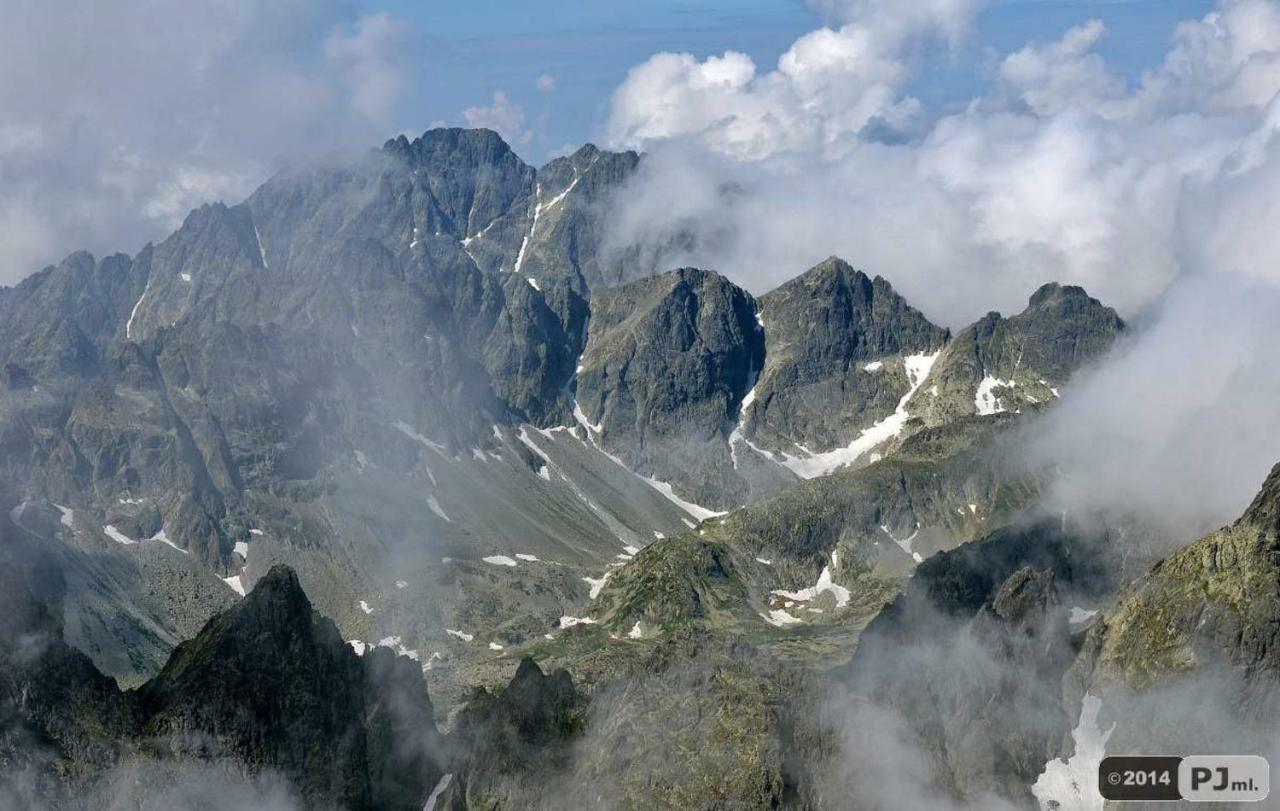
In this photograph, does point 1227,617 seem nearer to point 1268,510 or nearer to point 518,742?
point 1268,510

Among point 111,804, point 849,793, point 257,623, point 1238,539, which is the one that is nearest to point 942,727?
point 849,793

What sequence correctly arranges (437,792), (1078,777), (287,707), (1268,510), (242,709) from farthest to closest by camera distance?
(1078,777)
(1268,510)
(437,792)
(287,707)
(242,709)

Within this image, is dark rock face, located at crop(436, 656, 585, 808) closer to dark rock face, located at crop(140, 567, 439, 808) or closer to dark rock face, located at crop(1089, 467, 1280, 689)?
dark rock face, located at crop(140, 567, 439, 808)

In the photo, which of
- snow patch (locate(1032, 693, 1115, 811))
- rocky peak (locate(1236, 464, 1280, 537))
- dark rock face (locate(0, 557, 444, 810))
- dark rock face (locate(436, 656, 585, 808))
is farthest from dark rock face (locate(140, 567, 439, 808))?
rocky peak (locate(1236, 464, 1280, 537))

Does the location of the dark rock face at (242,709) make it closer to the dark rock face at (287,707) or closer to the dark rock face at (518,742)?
the dark rock face at (287,707)

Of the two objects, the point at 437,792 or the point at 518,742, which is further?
the point at 437,792

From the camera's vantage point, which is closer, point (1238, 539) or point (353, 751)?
point (353, 751)

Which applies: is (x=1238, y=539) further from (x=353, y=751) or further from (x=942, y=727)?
(x=353, y=751)

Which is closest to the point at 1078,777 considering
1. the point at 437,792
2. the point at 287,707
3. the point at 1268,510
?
the point at 1268,510

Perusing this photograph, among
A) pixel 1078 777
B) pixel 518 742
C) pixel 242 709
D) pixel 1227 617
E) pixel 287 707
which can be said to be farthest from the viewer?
pixel 1078 777

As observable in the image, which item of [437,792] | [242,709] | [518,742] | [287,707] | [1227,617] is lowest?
[437,792]

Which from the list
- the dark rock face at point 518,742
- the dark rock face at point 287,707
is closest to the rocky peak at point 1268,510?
the dark rock face at point 518,742
